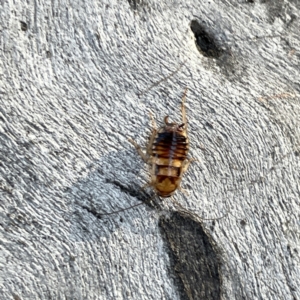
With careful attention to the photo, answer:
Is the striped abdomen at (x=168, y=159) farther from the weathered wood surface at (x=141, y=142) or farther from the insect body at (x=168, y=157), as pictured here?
the weathered wood surface at (x=141, y=142)

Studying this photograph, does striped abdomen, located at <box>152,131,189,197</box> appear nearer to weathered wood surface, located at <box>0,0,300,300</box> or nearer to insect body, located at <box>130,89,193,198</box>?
insect body, located at <box>130,89,193,198</box>

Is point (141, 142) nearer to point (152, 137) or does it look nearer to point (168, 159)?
point (152, 137)

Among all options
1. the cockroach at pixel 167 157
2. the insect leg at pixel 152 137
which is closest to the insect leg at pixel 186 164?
the cockroach at pixel 167 157

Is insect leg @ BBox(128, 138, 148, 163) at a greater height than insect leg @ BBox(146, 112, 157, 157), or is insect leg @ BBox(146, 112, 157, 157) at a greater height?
insect leg @ BBox(146, 112, 157, 157)

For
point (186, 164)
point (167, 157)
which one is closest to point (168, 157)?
point (167, 157)

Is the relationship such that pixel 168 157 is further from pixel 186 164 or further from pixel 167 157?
pixel 186 164

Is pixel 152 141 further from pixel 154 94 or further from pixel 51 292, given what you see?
pixel 51 292

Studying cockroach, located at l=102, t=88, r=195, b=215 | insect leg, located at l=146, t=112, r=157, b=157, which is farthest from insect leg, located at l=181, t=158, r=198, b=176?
insect leg, located at l=146, t=112, r=157, b=157
